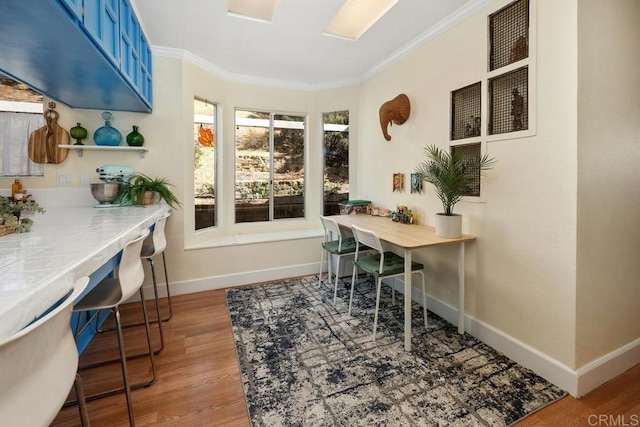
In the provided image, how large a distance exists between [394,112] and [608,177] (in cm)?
181

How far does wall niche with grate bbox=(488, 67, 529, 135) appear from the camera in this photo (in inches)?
76.9

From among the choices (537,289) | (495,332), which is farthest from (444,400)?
(537,289)

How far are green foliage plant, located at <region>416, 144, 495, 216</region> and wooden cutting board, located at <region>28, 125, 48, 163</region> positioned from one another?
11.4 ft

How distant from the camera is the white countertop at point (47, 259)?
70 centimetres

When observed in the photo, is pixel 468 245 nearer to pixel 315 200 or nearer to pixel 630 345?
pixel 630 345

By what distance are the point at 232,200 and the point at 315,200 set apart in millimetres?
1189

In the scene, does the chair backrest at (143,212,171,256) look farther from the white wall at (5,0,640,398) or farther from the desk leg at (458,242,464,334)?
the desk leg at (458,242,464,334)

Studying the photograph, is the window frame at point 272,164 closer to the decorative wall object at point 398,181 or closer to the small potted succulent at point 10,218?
the decorative wall object at point 398,181

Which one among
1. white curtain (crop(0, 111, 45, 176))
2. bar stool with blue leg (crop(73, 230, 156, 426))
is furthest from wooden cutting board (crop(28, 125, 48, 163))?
bar stool with blue leg (crop(73, 230, 156, 426))

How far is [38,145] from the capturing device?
104 inches

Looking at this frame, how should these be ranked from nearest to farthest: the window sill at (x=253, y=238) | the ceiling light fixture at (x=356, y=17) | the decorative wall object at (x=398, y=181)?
the ceiling light fixture at (x=356, y=17), the decorative wall object at (x=398, y=181), the window sill at (x=253, y=238)

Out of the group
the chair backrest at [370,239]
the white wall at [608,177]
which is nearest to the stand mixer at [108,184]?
the chair backrest at [370,239]

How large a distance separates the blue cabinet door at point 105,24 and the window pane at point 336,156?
2752 mm

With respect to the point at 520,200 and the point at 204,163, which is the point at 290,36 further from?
the point at 520,200
